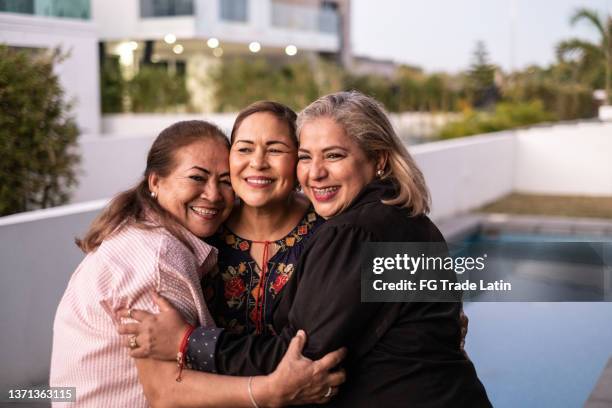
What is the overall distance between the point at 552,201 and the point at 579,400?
316 inches

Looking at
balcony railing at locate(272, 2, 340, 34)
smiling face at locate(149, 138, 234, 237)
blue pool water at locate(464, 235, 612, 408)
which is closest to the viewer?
smiling face at locate(149, 138, 234, 237)

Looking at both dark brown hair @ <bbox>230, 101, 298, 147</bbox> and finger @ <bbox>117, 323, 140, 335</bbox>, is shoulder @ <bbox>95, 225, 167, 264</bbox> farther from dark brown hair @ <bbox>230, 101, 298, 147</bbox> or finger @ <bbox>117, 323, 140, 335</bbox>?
dark brown hair @ <bbox>230, 101, 298, 147</bbox>

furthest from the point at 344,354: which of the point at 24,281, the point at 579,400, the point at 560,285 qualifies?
the point at 560,285

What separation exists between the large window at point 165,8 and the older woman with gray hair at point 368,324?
720 inches

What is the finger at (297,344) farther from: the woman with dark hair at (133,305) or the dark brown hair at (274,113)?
the dark brown hair at (274,113)

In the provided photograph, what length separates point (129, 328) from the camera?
203 centimetres

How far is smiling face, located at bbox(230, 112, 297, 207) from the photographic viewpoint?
8.33 ft

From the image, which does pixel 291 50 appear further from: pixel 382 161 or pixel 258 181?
pixel 382 161

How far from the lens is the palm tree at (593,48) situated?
55.7 feet

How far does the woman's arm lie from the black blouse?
3 centimetres

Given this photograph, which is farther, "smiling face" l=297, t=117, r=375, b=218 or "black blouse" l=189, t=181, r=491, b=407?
"smiling face" l=297, t=117, r=375, b=218

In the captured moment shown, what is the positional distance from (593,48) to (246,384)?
1752 cm

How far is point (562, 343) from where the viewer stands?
586 centimetres

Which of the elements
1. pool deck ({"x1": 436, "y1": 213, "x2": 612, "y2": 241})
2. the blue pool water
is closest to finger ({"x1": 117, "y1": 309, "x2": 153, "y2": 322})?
the blue pool water
